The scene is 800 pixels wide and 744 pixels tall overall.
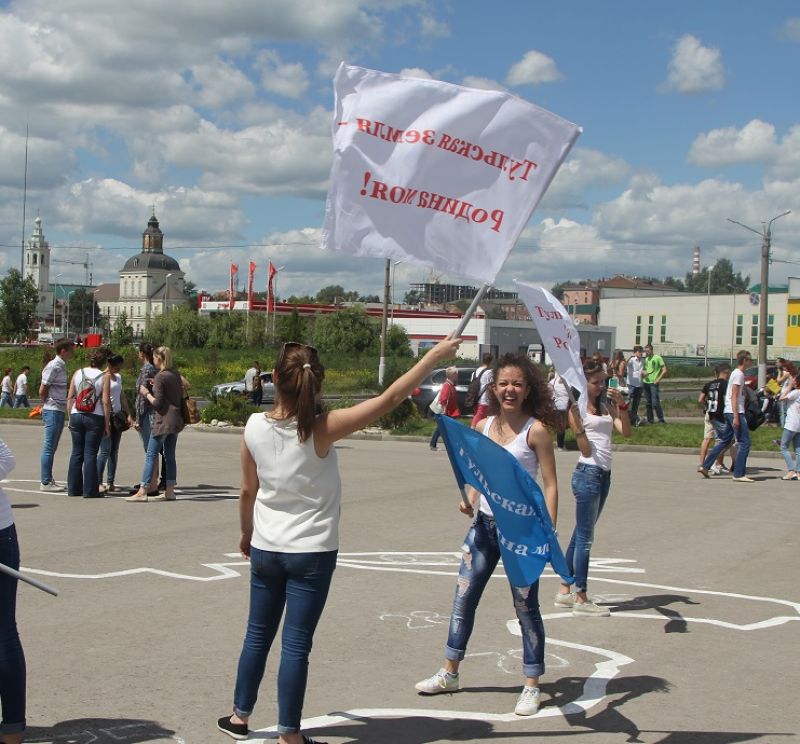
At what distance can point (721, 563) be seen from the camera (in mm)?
9539

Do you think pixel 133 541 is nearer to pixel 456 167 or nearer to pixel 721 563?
pixel 721 563

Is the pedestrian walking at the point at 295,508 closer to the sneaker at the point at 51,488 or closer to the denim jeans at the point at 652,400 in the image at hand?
the sneaker at the point at 51,488

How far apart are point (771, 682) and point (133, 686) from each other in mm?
3434

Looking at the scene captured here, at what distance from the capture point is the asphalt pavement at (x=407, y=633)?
16.9ft

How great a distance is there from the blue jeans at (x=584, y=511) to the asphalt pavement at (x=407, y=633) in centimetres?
34

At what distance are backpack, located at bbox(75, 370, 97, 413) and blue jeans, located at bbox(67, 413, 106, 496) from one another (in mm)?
78

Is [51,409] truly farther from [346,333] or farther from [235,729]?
[346,333]

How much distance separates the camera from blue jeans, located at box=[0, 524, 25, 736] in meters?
4.50

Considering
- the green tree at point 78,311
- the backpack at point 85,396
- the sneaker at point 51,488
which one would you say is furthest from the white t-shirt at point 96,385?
the green tree at point 78,311

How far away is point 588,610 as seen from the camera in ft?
24.4

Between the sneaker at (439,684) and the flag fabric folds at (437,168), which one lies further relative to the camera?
the sneaker at (439,684)

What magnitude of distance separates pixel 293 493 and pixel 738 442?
42.5ft

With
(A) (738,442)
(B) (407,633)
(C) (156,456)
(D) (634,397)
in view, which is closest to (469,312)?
(B) (407,633)

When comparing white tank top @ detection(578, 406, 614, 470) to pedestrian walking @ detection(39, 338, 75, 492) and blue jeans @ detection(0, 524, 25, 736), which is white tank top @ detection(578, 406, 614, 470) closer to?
blue jeans @ detection(0, 524, 25, 736)
